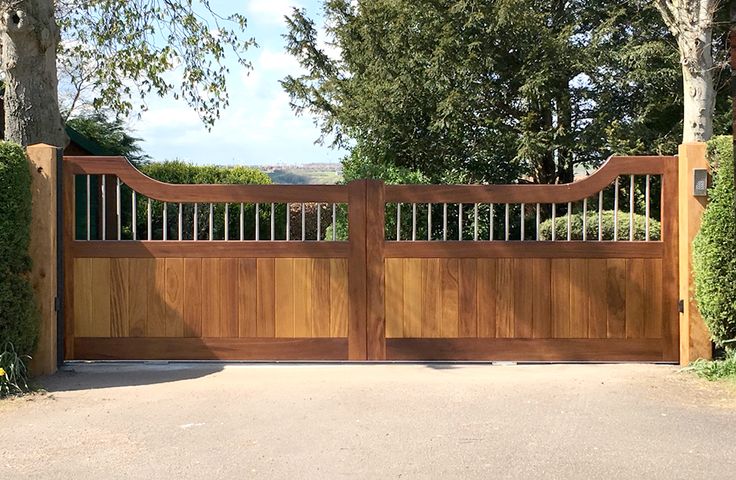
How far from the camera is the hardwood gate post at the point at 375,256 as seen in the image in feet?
24.0

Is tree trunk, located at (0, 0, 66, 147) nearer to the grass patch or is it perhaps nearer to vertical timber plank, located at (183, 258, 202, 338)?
vertical timber plank, located at (183, 258, 202, 338)

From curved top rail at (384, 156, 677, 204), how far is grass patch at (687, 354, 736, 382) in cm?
180

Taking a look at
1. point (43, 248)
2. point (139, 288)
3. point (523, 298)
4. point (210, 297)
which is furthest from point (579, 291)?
point (43, 248)

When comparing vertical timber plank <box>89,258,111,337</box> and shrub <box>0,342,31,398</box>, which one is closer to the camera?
shrub <box>0,342,31,398</box>

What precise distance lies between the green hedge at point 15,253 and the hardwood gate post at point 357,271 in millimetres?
2848

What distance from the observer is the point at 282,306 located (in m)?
7.35

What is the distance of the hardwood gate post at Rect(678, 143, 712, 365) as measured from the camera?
7125mm

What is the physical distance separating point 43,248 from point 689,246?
5.94 m

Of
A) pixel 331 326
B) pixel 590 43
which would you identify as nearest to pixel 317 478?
pixel 331 326

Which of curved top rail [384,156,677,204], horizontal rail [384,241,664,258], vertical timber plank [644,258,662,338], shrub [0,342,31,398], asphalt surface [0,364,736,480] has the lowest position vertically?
asphalt surface [0,364,736,480]

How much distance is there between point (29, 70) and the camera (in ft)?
27.0

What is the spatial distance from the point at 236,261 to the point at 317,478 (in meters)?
3.28

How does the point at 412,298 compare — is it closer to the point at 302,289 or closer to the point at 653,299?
the point at 302,289

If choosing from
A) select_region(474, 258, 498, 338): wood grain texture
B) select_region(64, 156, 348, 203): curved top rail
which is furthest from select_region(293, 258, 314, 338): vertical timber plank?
select_region(474, 258, 498, 338): wood grain texture
